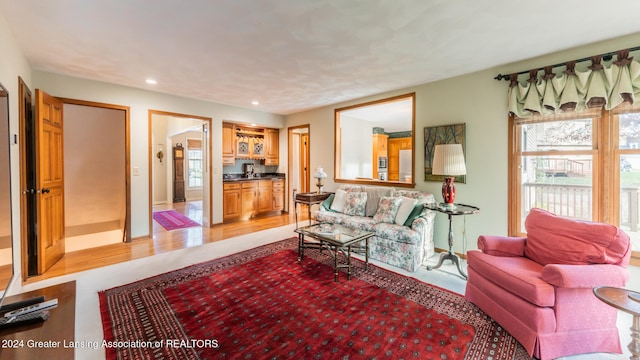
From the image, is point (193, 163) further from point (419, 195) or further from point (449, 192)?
point (449, 192)

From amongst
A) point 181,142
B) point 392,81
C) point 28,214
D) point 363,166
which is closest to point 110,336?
point 28,214

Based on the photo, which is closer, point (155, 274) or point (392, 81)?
point (155, 274)

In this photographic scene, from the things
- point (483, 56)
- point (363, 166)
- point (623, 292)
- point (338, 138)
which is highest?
point (483, 56)

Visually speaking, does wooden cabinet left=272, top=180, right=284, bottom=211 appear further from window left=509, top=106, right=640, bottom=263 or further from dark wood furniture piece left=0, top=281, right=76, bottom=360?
dark wood furniture piece left=0, top=281, right=76, bottom=360

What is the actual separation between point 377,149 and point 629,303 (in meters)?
7.05

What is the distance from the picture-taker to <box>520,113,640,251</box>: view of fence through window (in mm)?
2562

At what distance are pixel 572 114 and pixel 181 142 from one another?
960 cm

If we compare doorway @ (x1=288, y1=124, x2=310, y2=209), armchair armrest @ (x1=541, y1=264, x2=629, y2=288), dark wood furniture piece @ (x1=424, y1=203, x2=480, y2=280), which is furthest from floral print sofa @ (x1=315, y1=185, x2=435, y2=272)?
doorway @ (x1=288, y1=124, x2=310, y2=209)

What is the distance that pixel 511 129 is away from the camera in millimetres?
3180

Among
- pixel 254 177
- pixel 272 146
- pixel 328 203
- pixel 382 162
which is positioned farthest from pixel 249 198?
pixel 382 162

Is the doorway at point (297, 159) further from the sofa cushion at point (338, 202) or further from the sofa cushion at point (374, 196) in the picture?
the sofa cushion at point (374, 196)

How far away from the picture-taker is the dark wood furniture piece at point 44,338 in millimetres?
1032

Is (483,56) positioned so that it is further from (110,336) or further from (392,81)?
(110,336)

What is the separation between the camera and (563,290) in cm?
174
